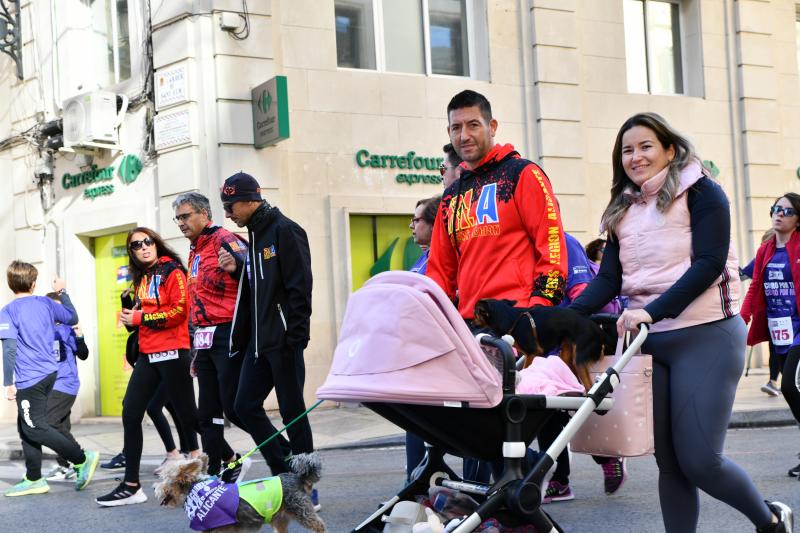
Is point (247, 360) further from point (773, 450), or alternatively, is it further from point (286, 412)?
point (773, 450)

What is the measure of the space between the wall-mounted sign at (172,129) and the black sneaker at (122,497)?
658 centimetres

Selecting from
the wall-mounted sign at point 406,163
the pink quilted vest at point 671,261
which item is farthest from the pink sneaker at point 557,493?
the wall-mounted sign at point 406,163

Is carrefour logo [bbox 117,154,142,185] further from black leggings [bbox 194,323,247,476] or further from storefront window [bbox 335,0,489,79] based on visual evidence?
black leggings [bbox 194,323,247,476]

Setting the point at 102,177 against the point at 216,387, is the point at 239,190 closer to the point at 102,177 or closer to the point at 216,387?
the point at 216,387

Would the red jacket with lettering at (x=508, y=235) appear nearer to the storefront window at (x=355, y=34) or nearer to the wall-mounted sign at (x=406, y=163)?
the wall-mounted sign at (x=406, y=163)

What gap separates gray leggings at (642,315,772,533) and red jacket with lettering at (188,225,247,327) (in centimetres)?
354

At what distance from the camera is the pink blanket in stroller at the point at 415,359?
3.32 m

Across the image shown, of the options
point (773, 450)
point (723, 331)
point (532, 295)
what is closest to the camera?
point (723, 331)

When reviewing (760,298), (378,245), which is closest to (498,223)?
(760,298)

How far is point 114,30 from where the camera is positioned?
47.4ft

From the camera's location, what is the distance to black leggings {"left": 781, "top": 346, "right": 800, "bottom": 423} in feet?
21.7

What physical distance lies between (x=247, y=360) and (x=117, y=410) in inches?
356

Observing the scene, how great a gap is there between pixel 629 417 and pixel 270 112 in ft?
30.5

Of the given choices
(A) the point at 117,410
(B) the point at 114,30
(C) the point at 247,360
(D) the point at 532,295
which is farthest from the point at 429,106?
(D) the point at 532,295
